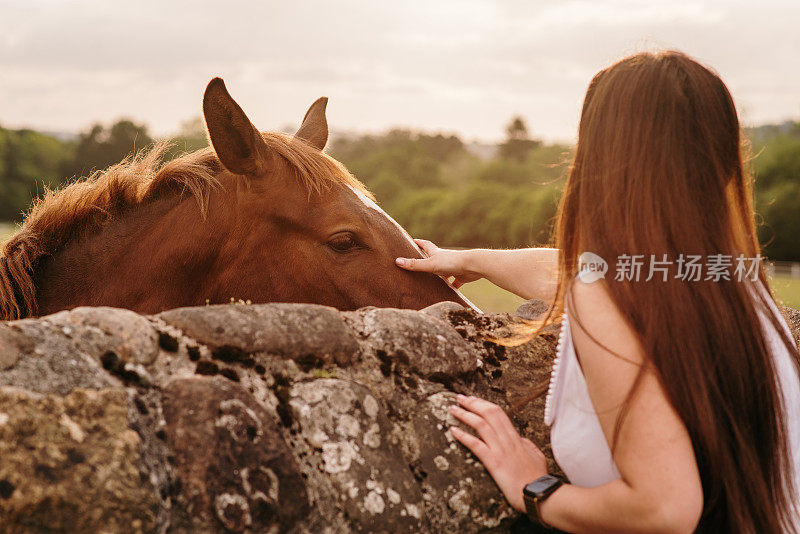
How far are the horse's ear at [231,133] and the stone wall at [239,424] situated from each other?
6.80 feet

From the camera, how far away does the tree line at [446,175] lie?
159 feet

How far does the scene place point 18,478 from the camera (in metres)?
1.19

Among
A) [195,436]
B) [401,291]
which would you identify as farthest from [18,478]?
[401,291]

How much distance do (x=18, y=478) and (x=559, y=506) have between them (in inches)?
48.5

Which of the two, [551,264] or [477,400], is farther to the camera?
[551,264]

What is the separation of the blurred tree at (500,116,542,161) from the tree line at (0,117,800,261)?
0.54ft

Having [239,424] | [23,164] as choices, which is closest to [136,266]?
Answer: [239,424]

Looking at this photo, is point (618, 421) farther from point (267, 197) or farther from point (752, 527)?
point (267, 197)

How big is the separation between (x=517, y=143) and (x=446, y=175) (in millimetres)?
17665

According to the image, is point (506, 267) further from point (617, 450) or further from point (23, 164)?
point (23, 164)

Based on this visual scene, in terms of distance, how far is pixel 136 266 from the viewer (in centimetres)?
363

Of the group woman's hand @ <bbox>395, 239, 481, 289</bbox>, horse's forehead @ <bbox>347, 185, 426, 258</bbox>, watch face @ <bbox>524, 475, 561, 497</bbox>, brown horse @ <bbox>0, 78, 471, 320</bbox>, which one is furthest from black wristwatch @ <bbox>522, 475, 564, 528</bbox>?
horse's forehead @ <bbox>347, 185, 426, 258</bbox>

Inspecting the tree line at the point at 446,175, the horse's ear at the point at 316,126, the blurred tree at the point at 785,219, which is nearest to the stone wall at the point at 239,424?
the horse's ear at the point at 316,126

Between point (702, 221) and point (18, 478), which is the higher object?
point (702, 221)
